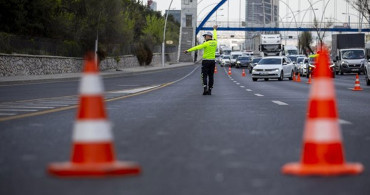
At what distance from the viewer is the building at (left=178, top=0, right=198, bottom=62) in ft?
461

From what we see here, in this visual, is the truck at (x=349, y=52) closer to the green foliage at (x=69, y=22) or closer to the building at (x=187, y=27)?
the green foliage at (x=69, y=22)

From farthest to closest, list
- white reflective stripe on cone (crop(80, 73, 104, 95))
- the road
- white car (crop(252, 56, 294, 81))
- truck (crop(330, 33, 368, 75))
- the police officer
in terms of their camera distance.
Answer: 1. truck (crop(330, 33, 368, 75))
2. white car (crop(252, 56, 294, 81))
3. the police officer
4. white reflective stripe on cone (crop(80, 73, 104, 95))
5. the road

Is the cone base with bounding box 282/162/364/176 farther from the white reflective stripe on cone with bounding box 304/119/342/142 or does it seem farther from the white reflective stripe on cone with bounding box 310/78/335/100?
the white reflective stripe on cone with bounding box 310/78/335/100

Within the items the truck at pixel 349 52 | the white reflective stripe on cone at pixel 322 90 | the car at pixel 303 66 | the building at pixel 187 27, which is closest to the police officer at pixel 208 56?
the white reflective stripe on cone at pixel 322 90

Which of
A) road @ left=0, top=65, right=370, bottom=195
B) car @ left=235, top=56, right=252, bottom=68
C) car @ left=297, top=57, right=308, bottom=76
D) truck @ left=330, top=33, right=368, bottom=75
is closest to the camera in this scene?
road @ left=0, top=65, right=370, bottom=195

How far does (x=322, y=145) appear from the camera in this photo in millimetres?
5938

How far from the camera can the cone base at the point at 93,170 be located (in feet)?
18.4

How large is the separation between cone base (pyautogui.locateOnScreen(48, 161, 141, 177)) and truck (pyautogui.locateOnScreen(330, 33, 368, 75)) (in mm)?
48744

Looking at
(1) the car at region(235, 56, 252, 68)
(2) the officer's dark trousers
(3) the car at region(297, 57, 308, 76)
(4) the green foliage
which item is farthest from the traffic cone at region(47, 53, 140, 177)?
(1) the car at region(235, 56, 252, 68)

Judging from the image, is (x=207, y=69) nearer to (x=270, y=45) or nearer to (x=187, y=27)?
(x=270, y=45)

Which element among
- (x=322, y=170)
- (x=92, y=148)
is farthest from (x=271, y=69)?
(x=92, y=148)

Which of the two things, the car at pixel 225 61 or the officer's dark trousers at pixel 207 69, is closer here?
the officer's dark trousers at pixel 207 69

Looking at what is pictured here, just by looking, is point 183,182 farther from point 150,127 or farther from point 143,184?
point 150,127

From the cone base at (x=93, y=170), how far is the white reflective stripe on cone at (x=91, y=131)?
21 cm
